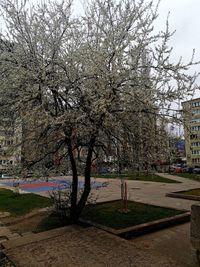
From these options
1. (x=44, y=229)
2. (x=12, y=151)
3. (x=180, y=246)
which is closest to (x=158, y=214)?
(x=180, y=246)

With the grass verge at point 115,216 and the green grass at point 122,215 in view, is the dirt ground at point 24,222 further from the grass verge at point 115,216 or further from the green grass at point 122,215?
the green grass at point 122,215

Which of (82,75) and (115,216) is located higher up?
(82,75)

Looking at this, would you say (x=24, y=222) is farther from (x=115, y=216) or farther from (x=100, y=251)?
(x=100, y=251)

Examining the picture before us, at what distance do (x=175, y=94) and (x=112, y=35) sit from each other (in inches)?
90.1

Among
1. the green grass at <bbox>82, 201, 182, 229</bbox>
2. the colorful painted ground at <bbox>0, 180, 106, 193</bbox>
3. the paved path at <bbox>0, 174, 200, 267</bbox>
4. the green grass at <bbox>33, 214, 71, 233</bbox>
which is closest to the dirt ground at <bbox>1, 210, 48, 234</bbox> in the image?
the green grass at <bbox>33, 214, 71, 233</bbox>

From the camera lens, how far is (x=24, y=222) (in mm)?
9562

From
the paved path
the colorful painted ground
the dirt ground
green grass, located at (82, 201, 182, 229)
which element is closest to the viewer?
the paved path

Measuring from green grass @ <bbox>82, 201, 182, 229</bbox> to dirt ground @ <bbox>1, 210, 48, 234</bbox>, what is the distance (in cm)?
166

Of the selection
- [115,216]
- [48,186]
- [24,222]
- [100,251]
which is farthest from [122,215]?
[48,186]

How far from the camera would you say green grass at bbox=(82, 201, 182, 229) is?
848 cm

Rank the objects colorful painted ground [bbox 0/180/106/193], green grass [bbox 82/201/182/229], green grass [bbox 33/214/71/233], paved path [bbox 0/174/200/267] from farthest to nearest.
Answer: colorful painted ground [bbox 0/180/106/193], green grass [bbox 82/201/182/229], green grass [bbox 33/214/71/233], paved path [bbox 0/174/200/267]

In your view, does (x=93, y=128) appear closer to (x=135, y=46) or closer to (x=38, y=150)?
(x=38, y=150)

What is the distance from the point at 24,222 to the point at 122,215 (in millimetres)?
3360

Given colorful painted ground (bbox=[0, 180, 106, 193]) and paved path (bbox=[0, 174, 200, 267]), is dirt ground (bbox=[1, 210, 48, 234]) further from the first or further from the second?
paved path (bbox=[0, 174, 200, 267])
